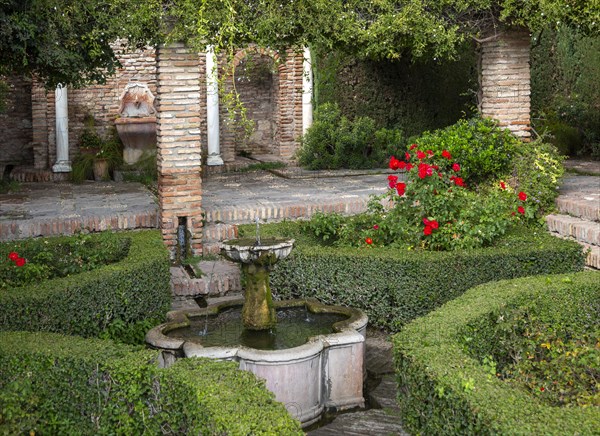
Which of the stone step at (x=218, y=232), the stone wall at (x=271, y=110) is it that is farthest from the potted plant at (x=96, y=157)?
the stone step at (x=218, y=232)

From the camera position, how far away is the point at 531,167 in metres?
10.1

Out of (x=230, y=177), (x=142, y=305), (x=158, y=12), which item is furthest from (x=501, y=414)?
(x=230, y=177)

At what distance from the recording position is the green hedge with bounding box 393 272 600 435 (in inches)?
159

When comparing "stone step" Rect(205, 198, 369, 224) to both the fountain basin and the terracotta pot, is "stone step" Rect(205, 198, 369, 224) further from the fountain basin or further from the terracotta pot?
the terracotta pot

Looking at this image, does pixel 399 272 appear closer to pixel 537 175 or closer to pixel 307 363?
pixel 307 363

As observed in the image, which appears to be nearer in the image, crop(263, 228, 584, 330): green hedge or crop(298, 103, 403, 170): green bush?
crop(263, 228, 584, 330): green hedge

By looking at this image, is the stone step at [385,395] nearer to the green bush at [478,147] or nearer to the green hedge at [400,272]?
the green hedge at [400,272]

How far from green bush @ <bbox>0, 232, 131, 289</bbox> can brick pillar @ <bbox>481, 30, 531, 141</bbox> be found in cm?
464

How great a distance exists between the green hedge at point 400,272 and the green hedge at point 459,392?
1.43m

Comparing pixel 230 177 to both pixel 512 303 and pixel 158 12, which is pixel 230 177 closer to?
pixel 158 12

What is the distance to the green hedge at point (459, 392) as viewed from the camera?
4035 millimetres

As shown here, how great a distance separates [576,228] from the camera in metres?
9.20

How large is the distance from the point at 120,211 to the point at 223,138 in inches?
248

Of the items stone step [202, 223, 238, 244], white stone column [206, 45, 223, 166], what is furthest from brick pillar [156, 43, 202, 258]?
white stone column [206, 45, 223, 166]
